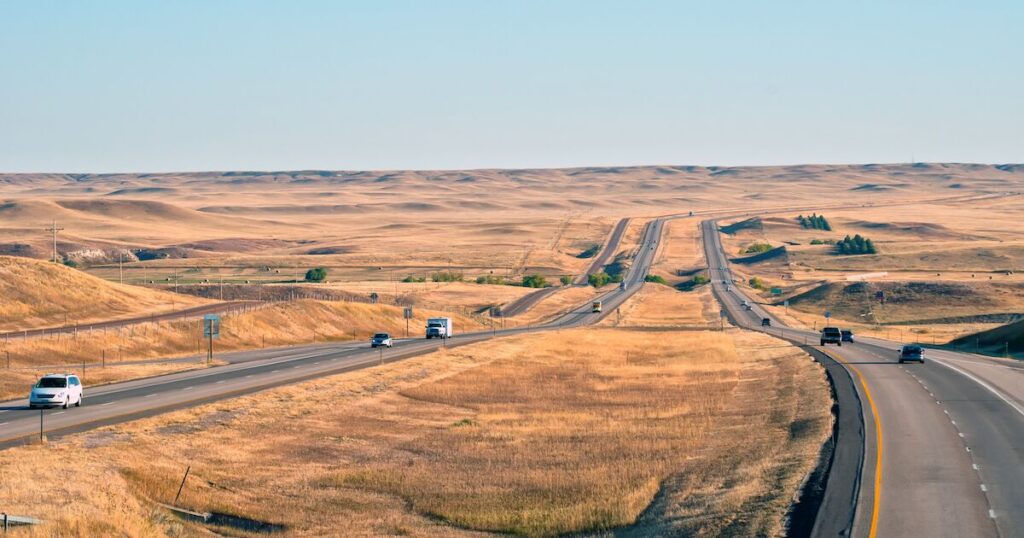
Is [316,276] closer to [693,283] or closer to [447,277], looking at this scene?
[447,277]

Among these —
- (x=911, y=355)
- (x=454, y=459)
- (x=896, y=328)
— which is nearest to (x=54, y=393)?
(x=454, y=459)

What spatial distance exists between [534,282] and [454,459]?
5393 inches

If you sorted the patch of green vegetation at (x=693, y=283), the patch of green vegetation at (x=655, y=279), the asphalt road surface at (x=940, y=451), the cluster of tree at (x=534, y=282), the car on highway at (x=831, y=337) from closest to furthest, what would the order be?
the asphalt road surface at (x=940, y=451), the car on highway at (x=831, y=337), the cluster of tree at (x=534, y=282), the patch of green vegetation at (x=693, y=283), the patch of green vegetation at (x=655, y=279)

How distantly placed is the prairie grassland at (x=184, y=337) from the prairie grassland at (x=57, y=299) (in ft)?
34.4

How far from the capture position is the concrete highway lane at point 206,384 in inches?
1721

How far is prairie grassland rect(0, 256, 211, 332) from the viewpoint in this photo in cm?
9331

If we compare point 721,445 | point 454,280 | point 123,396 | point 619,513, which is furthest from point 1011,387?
point 454,280

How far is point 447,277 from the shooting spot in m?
176

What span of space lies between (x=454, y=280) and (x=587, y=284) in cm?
2250

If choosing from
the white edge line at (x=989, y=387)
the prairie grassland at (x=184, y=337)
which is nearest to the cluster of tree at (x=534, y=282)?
the prairie grassland at (x=184, y=337)

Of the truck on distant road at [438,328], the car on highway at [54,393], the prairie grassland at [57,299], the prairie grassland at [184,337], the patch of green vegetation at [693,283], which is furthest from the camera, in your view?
the patch of green vegetation at [693,283]

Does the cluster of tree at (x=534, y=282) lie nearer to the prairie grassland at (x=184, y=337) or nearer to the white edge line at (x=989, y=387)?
the prairie grassland at (x=184, y=337)

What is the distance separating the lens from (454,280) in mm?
174000

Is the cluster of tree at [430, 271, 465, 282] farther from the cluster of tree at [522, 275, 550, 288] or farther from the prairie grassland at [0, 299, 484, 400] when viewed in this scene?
the prairie grassland at [0, 299, 484, 400]
